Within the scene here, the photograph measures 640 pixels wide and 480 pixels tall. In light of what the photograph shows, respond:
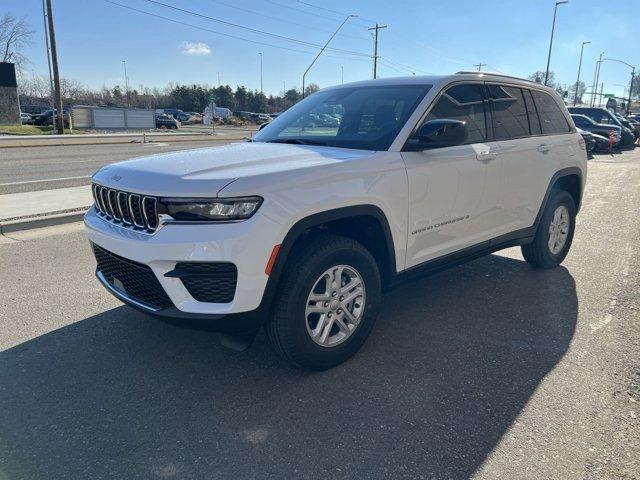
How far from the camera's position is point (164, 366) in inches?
133

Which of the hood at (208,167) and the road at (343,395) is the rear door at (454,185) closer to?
the hood at (208,167)

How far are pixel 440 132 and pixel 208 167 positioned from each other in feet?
5.33

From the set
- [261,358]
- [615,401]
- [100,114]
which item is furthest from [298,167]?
[100,114]

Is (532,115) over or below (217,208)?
over

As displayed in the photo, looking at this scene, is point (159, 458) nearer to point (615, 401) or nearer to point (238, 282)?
point (238, 282)

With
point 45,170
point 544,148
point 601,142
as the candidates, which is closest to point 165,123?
point 45,170

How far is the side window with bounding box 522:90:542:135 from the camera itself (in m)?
4.93

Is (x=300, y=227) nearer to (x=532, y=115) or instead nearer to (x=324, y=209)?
(x=324, y=209)

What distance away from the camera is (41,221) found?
6914 mm

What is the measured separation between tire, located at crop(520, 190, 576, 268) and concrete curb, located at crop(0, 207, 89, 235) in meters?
6.06

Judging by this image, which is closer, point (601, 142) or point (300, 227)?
point (300, 227)

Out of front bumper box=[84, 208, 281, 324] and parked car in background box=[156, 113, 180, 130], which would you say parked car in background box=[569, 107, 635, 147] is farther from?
parked car in background box=[156, 113, 180, 130]

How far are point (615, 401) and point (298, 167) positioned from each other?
2.38 metres

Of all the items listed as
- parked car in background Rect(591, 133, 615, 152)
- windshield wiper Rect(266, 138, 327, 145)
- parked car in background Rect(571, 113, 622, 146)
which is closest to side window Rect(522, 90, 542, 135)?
windshield wiper Rect(266, 138, 327, 145)
